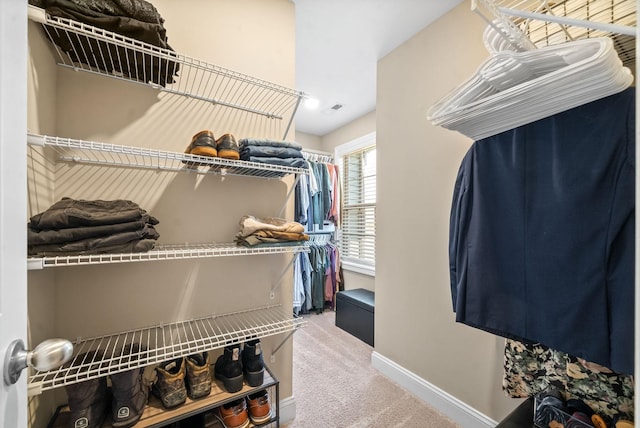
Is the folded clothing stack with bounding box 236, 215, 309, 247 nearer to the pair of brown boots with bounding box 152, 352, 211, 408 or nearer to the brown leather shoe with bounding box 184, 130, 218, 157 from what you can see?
the brown leather shoe with bounding box 184, 130, 218, 157

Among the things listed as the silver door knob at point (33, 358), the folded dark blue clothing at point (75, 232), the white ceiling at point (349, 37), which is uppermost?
the white ceiling at point (349, 37)

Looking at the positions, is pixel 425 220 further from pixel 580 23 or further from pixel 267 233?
pixel 580 23

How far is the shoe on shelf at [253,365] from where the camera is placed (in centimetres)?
121

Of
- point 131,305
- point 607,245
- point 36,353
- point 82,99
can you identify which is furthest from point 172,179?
point 607,245

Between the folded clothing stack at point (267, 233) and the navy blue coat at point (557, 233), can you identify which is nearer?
the navy blue coat at point (557, 233)

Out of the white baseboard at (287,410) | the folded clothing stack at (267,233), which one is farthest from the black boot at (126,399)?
the white baseboard at (287,410)

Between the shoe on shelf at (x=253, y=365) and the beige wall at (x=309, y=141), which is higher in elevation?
the beige wall at (x=309, y=141)

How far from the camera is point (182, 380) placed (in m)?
1.07

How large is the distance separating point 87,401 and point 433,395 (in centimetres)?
180

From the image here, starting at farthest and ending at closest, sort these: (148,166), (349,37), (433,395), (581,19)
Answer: (349,37) → (433,395) → (148,166) → (581,19)

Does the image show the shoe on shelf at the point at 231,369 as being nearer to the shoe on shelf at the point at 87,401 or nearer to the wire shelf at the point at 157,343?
the wire shelf at the point at 157,343

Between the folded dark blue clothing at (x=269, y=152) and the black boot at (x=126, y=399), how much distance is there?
0.97 m

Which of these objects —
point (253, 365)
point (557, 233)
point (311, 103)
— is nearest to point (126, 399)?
point (253, 365)

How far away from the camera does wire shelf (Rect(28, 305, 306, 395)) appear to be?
85cm
